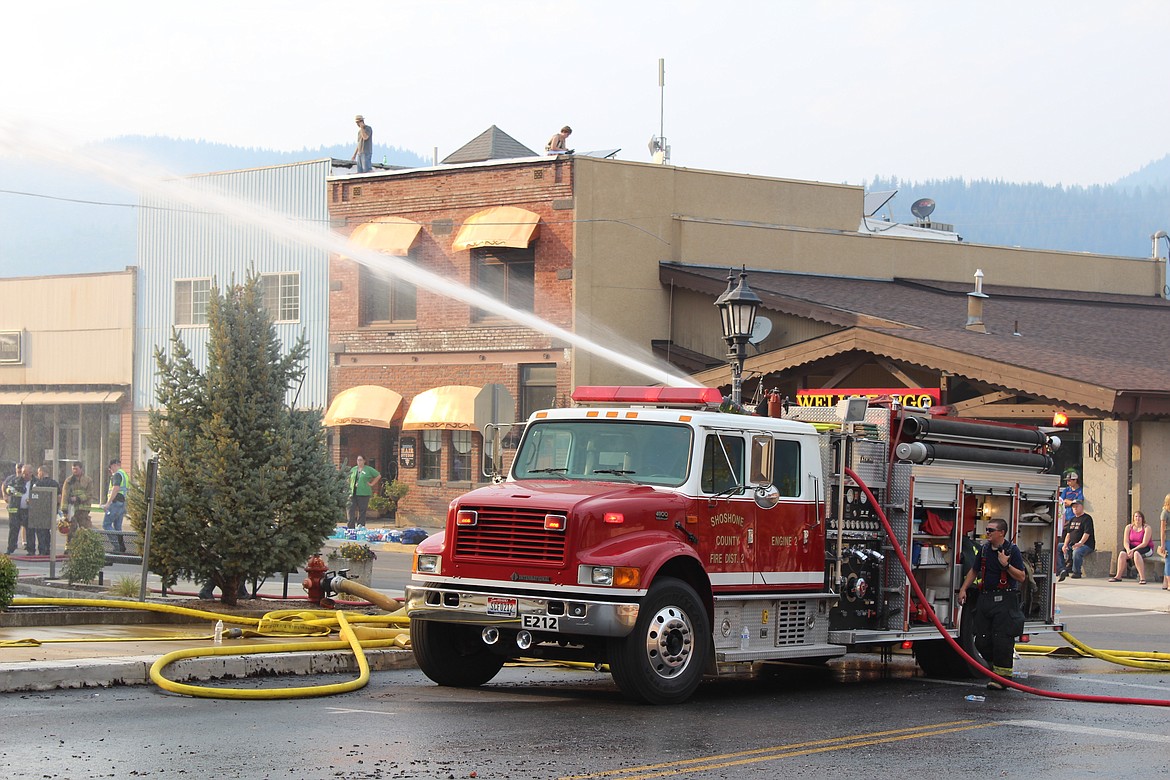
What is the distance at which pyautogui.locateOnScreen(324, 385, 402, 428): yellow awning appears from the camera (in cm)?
3934

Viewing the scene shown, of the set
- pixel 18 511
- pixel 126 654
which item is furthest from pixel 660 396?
pixel 18 511

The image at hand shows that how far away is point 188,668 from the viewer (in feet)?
42.2

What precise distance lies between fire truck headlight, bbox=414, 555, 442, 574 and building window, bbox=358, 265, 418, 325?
27159mm

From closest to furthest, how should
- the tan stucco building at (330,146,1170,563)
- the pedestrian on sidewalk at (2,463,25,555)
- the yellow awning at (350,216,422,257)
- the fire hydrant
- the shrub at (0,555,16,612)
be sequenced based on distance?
the shrub at (0,555,16,612), the fire hydrant, the pedestrian on sidewalk at (2,463,25,555), the tan stucco building at (330,146,1170,563), the yellow awning at (350,216,422,257)

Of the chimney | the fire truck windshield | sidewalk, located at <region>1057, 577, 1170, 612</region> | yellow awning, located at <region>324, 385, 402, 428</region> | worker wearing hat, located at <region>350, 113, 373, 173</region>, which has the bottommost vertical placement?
sidewalk, located at <region>1057, 577, 1170, 612</region>

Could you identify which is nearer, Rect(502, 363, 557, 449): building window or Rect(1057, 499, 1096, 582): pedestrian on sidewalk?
Rect(1057, 499, 1096, 582): pedestrian on sidewalk

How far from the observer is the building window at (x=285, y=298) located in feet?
140

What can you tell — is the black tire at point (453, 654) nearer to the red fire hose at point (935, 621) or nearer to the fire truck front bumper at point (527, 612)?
the fire truck front bumper at point (527, 612)

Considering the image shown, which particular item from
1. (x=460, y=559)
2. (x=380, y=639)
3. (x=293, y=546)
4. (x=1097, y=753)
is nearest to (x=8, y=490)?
(x=293, y=546)

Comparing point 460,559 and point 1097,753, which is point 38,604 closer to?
point 460,559

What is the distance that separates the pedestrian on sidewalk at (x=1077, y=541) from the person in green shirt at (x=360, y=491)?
15.9 m

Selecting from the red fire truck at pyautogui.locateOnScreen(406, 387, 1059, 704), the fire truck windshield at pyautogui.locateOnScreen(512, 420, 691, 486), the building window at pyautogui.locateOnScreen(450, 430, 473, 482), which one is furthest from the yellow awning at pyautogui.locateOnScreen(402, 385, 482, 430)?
the fire truck windshield at pyautogui.locateOnScreen(512, 420, 691, 486)

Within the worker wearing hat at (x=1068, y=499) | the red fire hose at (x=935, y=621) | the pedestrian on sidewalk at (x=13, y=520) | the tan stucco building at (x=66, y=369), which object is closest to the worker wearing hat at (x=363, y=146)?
the tan stucco building at (x=66, y=369)

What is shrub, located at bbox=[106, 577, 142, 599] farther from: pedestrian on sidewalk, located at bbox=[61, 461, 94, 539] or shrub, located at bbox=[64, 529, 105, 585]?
pedestrian on sidewalk, located at bbox=[61, 461, 94, 539]
